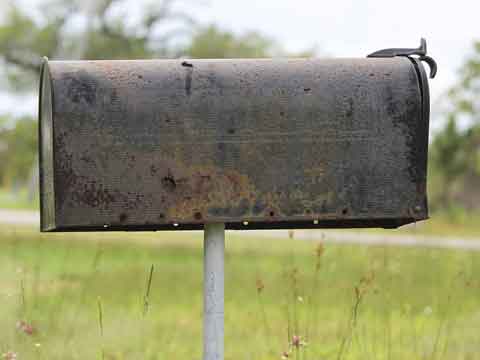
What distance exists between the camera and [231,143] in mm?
2953

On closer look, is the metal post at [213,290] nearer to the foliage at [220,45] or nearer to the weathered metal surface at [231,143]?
the weathered metal surface at [231,143]

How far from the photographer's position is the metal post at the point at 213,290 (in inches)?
124

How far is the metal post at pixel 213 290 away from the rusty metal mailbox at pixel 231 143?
220 mm

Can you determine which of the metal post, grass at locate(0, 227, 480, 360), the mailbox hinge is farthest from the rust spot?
the mailbox hinge

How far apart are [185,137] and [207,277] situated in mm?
538

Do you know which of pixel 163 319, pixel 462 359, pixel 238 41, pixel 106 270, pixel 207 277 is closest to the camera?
pixel 207 277

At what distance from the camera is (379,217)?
2.99 meters

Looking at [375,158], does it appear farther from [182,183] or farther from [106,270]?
[106,270]

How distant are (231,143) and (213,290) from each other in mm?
546

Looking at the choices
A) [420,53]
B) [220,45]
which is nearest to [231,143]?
[420,53]

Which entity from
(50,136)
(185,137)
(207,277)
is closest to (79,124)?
(50,136)

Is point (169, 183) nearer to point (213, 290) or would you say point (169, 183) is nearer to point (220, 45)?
point (213, 290)

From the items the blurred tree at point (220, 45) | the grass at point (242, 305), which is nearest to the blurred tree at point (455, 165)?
the blurred tree at point (220, 45)

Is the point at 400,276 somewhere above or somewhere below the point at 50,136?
below
